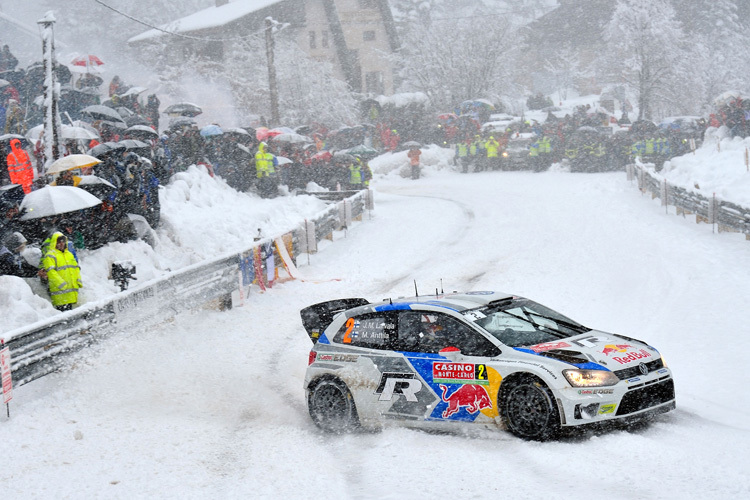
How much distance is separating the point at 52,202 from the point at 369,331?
5966mm

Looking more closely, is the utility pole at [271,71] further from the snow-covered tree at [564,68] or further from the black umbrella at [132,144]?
the snow-covered tree at [564,68]

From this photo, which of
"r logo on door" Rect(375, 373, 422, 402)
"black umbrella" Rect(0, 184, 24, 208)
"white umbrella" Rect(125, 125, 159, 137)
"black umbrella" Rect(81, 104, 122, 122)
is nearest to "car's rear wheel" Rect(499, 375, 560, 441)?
"r logo on door" Rect(375, 373, 422, 402)

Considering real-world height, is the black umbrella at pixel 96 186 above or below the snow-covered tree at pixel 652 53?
below

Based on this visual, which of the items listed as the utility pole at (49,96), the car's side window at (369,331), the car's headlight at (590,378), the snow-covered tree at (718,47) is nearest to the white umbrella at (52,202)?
the utility pole at (49,96)

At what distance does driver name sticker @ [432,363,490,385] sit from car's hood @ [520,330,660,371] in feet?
1.70

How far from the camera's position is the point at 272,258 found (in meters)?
17.0

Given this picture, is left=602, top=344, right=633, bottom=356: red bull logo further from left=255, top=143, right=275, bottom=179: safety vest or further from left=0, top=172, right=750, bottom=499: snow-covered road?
left=255, top=143, right=275, bottom=179: safety vest

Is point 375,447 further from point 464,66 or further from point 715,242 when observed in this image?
point 464,66

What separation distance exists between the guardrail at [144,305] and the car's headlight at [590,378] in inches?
247

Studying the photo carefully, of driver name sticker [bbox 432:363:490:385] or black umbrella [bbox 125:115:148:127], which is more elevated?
black umbrella [bbox 125:115:148:127]

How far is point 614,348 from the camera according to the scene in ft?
26.9

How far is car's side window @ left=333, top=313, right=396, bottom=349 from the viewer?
351 inches

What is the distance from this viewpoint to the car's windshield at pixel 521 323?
329 inches

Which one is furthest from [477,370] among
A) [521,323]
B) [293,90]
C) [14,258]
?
[293,90]
